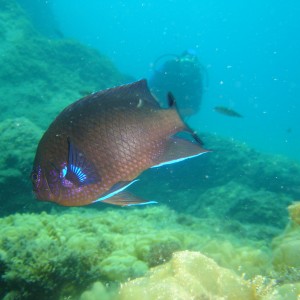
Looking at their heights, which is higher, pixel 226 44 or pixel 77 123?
pixel 226 44

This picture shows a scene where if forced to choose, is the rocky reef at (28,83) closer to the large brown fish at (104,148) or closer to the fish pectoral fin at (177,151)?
the large brown fish at (104,148)

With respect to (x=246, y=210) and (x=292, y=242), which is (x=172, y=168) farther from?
(x=292, y=242)

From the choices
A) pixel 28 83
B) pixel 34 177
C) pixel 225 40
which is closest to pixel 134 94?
pixel 34 177

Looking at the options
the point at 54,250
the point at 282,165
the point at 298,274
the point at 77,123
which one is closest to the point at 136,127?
the point at 77,123

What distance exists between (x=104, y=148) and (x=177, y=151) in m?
0.37

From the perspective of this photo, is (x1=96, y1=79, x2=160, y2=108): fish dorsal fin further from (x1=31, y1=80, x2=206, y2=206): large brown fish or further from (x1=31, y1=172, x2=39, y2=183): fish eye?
(x1=31, y1=172, x2=39, y2=183): fish eye

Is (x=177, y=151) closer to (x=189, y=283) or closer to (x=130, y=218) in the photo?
(x=189, y=283)

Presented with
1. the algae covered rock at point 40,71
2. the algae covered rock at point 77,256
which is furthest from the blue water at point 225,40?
the algae covered rock at point 77,256

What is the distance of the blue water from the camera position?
149250 millimetres

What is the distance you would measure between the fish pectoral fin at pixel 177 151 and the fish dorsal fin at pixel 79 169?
311mm

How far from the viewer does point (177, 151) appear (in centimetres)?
150

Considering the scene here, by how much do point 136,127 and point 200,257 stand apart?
1.12 metres

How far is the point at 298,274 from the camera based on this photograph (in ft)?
7.24

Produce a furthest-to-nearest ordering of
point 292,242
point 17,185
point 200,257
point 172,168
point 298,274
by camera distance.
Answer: point 172,168 → point 17,185 → point 292,242 → point 298,274 → point 200,257
